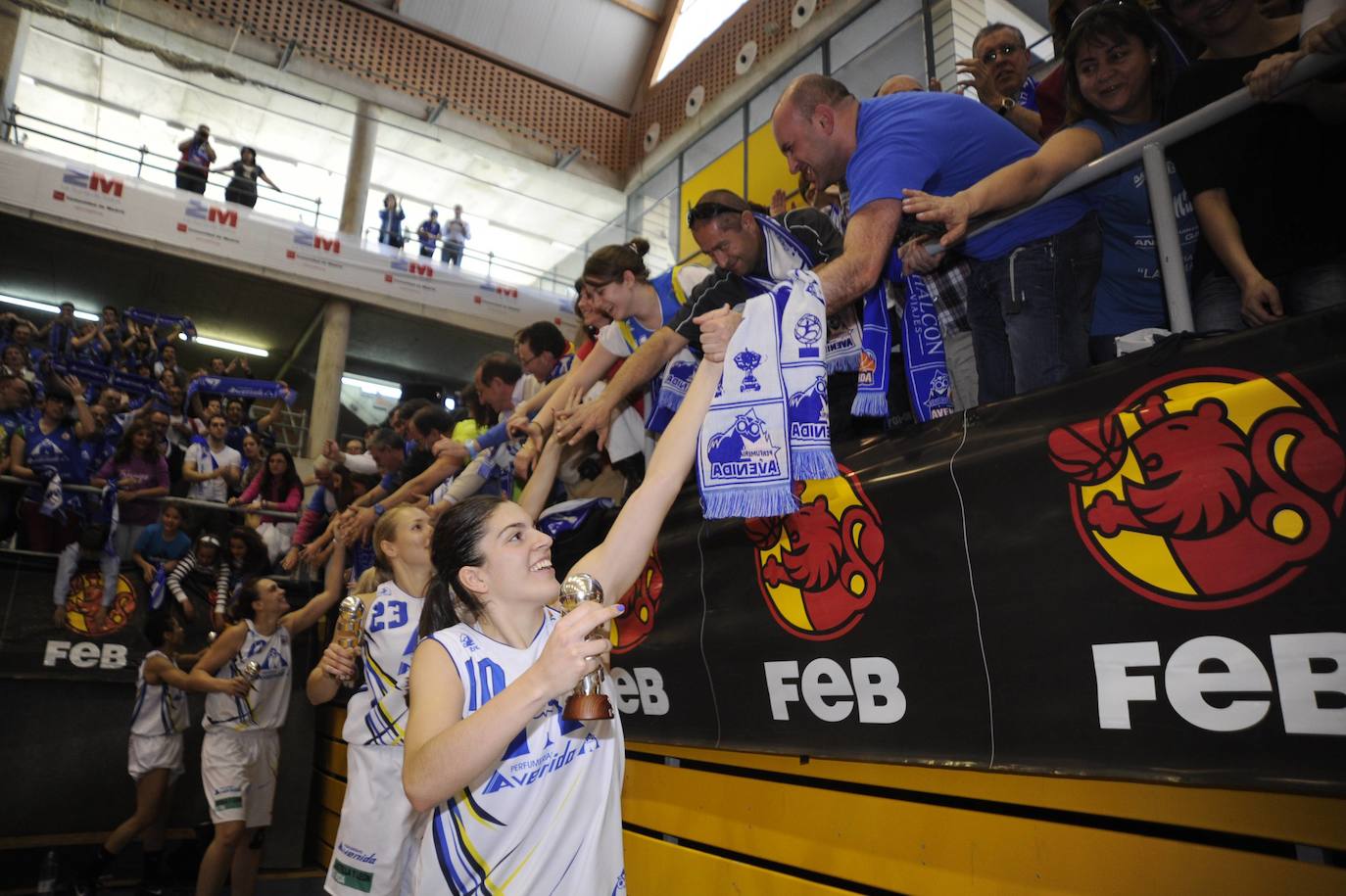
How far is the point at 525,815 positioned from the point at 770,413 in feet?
4.66

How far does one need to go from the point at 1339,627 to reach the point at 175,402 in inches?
496

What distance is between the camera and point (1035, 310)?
243 centimetres

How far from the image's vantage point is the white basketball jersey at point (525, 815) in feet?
5.58

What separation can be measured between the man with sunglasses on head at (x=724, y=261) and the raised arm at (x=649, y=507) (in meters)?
0.95

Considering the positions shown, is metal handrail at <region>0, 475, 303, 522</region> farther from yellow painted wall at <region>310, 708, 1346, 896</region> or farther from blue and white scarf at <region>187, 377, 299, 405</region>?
yellow painted wall at <region>310, 708, 1346, 896</region>

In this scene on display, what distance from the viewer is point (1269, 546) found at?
65.4 inches

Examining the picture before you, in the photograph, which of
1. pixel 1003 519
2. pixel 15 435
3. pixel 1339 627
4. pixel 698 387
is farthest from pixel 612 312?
pixel 15 435

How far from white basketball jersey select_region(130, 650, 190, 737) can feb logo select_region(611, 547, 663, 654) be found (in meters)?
4.73

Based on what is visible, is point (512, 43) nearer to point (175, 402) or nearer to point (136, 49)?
point (136, 49)

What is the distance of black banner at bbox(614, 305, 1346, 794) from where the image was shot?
1615mm

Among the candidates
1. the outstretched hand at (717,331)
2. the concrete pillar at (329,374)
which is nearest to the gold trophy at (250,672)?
the outstretched hand at (717,331)

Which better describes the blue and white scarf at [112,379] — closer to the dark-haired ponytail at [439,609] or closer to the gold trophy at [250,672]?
the gold trophy at [250,672]

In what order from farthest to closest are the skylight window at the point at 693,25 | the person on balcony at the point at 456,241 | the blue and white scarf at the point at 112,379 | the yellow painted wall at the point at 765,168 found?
the person on balcony at the point at 456,241
the skylight window at the point at 693,25
the yellow painted wall at the point at 765,168
the blue and white scarf at the point at 112,379

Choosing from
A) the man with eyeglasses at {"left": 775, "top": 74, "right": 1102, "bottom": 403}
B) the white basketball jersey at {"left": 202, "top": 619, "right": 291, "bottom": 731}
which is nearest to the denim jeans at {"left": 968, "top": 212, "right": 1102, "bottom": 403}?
the man with eyeglasses at {"left": 775, "top": 74, "right": 1102, "bottom": 403}
